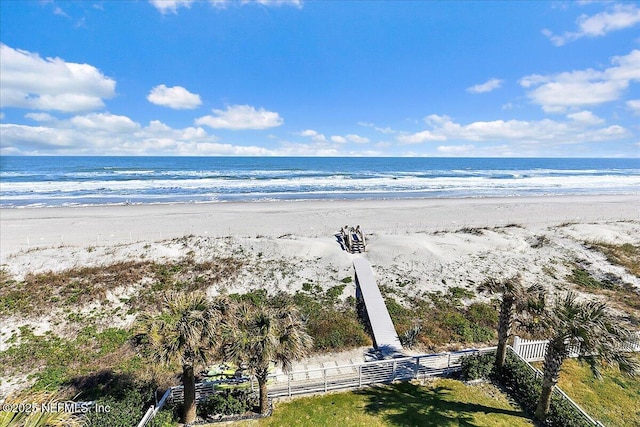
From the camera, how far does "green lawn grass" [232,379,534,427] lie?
40.8ft

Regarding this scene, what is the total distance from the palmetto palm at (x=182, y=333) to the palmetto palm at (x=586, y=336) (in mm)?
11581

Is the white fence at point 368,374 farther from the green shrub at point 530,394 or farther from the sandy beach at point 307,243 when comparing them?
the sandy beach at point 307,243

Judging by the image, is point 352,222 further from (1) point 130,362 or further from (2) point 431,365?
(1) point 130,362

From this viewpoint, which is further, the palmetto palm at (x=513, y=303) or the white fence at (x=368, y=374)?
the white fence at (x=368, y=374)

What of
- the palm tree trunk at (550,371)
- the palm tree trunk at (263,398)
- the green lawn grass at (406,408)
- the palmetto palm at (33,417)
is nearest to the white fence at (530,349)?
the green lawn grass at (406,408)

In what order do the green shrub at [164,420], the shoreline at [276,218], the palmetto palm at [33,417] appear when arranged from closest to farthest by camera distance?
the palmetto palm at [33,417]
the green shrub at [164,420]
the shoreline at [276,218]

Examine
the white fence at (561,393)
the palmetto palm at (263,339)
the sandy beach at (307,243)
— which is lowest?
the white fence at (561,393)

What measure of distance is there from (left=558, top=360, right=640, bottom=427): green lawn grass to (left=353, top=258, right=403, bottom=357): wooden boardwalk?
291 inches

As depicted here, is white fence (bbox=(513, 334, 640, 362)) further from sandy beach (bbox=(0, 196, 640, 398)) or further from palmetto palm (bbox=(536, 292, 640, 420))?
sandy beach (bbox=(0, 196, 640, 398))

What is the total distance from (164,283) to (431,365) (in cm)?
1767

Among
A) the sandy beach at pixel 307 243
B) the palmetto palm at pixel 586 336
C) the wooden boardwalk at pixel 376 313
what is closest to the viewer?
the palmetto palm at pixel 586 336

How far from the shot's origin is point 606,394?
13789 millimetres

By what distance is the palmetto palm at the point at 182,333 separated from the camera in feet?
34.7

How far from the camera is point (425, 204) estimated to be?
170 feet
